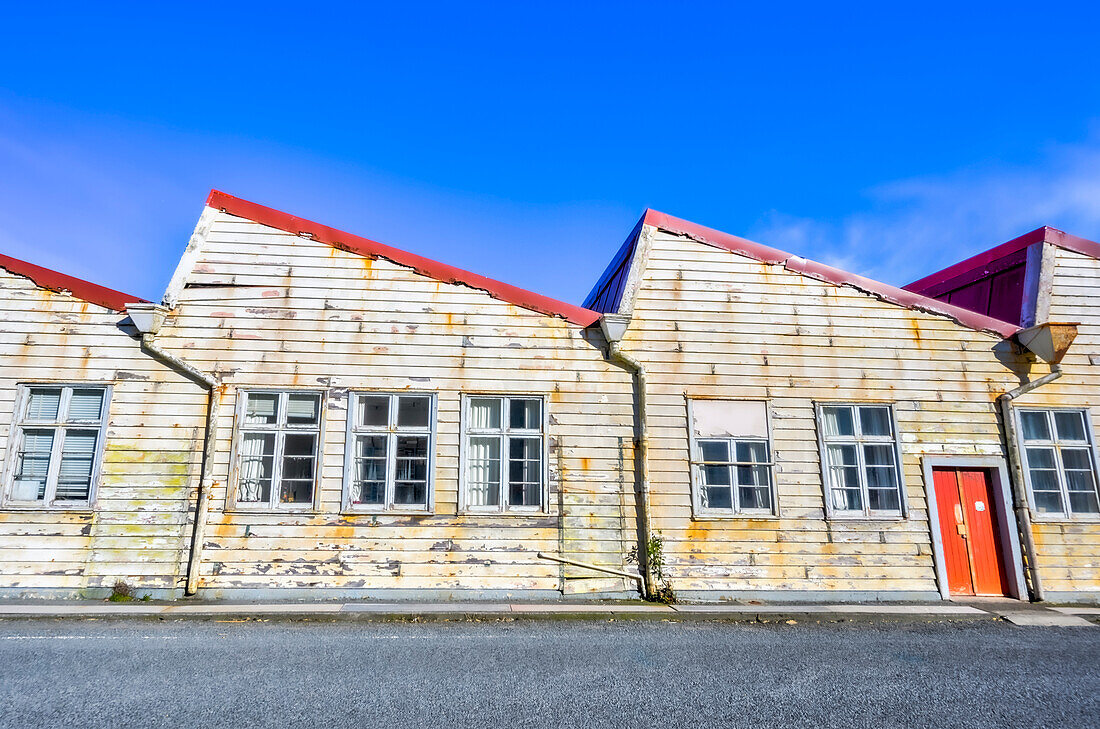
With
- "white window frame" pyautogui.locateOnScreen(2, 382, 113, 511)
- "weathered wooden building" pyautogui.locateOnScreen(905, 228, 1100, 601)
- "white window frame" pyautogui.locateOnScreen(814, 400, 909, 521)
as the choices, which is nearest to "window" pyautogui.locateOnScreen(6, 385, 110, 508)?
"white window frame" pyautogui.locateOnScreen(2, 382, 113, 511)

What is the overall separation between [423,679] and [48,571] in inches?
250

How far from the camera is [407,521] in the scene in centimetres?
952

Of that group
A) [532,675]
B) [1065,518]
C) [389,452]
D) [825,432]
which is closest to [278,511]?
[389,452]

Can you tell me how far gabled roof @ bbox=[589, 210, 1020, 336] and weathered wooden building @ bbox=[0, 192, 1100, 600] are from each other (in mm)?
39

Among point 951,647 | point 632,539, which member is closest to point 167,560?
point 632,539

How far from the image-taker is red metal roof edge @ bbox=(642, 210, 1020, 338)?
10.9 metres

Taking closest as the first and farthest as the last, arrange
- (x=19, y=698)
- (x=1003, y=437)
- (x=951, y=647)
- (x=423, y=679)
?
(x=19, y=698) → (x=423, y=679) → (x=951, y=647) → (x=1003, y=437)

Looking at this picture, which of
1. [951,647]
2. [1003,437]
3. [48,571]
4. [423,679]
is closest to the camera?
[423,679]

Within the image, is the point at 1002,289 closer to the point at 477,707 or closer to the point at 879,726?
the point at 879,726

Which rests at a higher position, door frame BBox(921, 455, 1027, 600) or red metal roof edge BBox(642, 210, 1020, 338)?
red metal roof edge BBox(642, 210, 1020, 338)

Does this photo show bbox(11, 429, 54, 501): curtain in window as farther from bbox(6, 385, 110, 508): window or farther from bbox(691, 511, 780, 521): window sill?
bbox(691, 511, 780, 521): window sill

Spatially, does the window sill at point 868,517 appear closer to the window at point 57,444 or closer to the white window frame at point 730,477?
the white window frame at point 730,477

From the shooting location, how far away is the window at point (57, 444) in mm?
9398

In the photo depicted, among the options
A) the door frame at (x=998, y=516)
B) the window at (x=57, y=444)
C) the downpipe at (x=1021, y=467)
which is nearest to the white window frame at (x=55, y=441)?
the window at (x=57, y=444)
